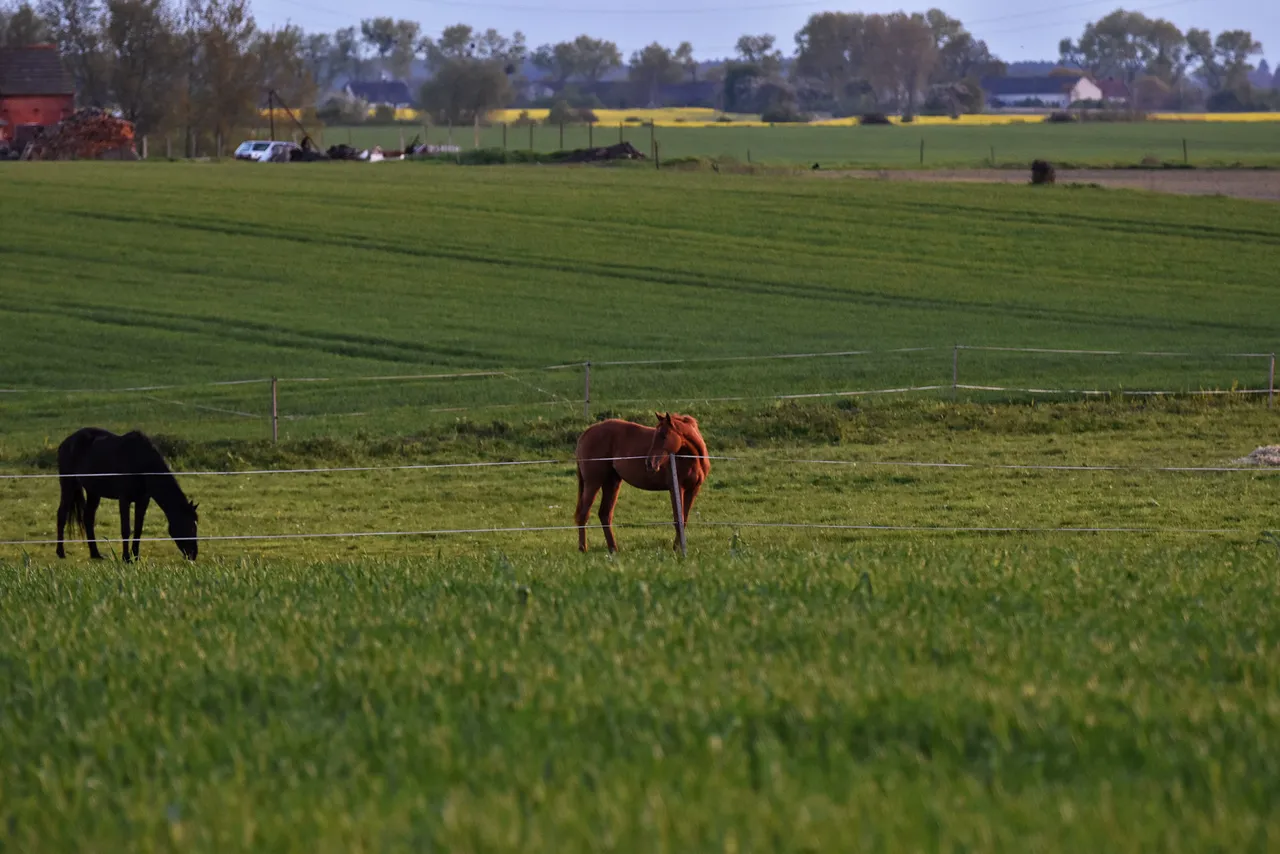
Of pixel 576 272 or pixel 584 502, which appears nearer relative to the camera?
pixel 584 502

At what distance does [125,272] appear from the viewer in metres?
→ 41.1

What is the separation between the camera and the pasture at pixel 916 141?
86.9 m

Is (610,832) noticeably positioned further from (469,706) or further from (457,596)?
(457,596)

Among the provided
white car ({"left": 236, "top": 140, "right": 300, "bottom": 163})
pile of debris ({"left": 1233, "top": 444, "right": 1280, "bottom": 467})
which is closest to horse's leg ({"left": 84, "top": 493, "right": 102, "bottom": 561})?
pile of debris ({"left": 1233, "top": 444, "right": 1280, "bottom": 467})

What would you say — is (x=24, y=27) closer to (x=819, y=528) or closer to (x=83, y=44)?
(x=83, y=44)

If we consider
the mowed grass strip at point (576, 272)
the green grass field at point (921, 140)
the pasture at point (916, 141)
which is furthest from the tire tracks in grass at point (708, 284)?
the green grass field at point (921, 140)

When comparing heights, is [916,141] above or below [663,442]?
above

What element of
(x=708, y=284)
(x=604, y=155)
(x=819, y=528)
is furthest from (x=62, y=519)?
(x=604, y=155)

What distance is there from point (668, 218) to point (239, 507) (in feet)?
112

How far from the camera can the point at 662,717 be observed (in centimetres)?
545

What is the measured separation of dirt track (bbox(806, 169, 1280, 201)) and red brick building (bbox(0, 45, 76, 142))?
53465 mm

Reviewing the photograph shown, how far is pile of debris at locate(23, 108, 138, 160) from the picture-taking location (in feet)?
260

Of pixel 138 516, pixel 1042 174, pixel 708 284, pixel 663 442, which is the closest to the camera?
pixel 663 442

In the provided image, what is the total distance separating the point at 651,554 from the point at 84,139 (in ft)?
252
